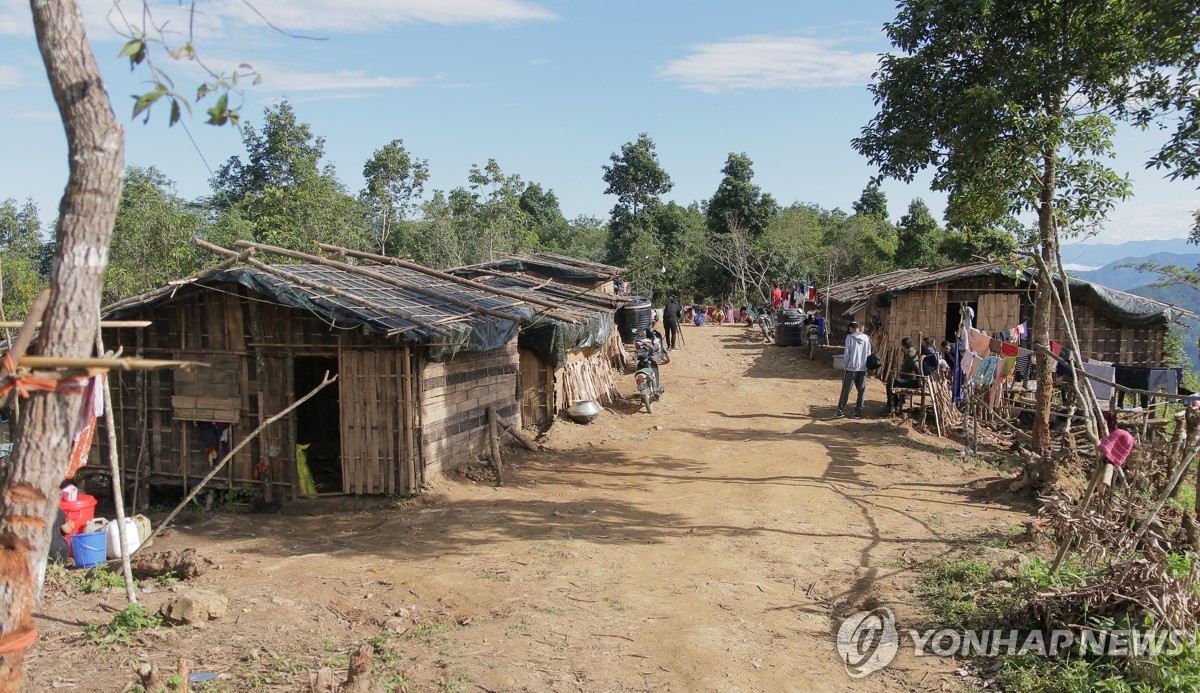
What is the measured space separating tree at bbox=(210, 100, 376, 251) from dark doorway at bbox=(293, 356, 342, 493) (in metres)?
9.79

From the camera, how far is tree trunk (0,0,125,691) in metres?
3.00

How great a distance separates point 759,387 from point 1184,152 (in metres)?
11.2

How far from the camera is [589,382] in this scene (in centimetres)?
1568

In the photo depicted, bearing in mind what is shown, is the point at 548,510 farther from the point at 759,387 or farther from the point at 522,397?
the point at 759,387

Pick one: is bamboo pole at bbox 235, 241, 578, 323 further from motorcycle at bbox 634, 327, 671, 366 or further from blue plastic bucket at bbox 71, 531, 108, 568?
motorcycle at bbox 634, 327, 671, 366

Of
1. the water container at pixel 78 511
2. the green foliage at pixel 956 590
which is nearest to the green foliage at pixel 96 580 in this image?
the water container at pixel 78 511

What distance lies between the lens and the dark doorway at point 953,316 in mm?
19406

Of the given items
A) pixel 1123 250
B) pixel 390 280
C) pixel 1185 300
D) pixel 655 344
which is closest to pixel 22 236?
pixel 655 344

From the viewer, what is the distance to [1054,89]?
9.95 meters

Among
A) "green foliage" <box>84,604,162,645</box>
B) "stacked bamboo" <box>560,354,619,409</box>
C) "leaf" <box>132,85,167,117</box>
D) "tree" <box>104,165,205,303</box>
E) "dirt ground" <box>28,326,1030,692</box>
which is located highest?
"tree" <box>104,165,205,303</box>

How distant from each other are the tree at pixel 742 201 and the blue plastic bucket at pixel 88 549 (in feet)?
101

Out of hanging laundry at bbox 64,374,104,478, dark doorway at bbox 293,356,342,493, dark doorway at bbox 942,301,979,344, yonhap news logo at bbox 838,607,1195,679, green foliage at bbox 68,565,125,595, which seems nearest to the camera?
hanging laundry at bbox 64,374,104,478

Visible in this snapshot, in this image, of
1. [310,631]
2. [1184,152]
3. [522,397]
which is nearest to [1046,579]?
[1184,152]

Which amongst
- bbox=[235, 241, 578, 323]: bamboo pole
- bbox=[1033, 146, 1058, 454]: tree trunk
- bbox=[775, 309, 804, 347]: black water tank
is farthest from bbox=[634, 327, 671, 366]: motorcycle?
bbox=[1033, 146, 1058, 454]: tree trunk
